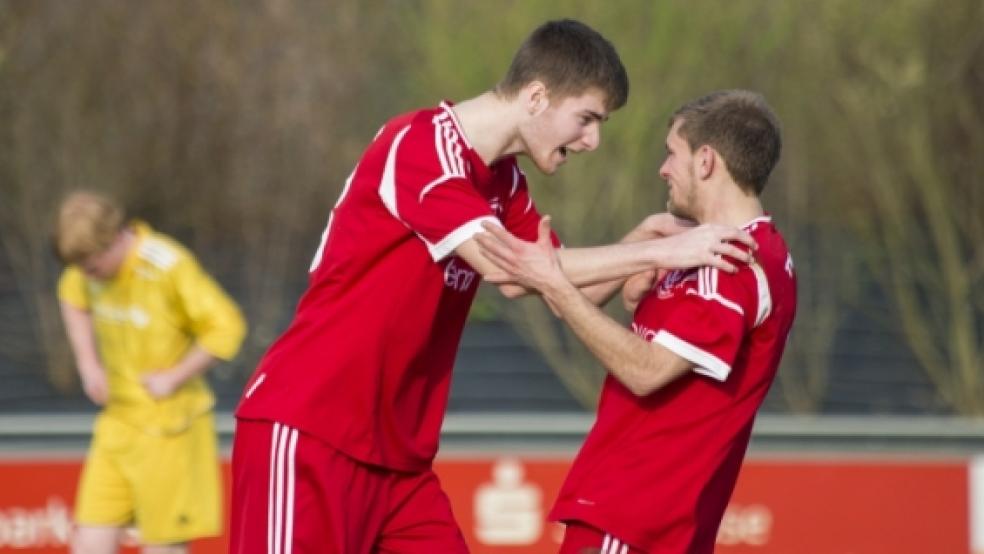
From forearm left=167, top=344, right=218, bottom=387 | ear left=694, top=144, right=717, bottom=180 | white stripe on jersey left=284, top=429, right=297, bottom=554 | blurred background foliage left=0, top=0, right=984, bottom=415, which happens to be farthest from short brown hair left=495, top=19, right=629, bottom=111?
blurred background foliage left=0, top=0, right=984, bottom=415

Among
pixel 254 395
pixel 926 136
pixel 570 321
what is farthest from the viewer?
pixel 926 136

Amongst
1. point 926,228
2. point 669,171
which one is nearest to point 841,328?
point 926,228

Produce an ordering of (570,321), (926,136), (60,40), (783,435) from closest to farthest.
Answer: (570,321), (783,435), (926,136), (60,40)

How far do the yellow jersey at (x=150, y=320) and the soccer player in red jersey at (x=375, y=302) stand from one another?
2.28m

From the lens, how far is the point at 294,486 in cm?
438

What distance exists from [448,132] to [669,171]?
0.56 metres

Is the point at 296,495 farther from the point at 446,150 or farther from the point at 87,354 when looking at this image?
the point at 87,354

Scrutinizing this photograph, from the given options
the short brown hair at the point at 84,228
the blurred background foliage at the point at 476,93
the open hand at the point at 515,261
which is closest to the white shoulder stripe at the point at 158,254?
the short brown hair at the point at 84,228

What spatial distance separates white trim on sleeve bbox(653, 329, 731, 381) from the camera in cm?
406

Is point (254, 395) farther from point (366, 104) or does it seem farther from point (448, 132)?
point (366, 104)

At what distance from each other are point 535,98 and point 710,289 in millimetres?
683

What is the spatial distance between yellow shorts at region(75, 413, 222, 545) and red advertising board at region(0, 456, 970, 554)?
0.85 meters

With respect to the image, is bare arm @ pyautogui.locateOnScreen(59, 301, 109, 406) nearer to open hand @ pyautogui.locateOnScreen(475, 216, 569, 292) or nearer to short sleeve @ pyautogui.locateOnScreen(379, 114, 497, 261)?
short sleeve @ pyautogui.locateOnScreen(379, 114, 497, 261)

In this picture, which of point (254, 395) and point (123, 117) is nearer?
point (254, 395)
